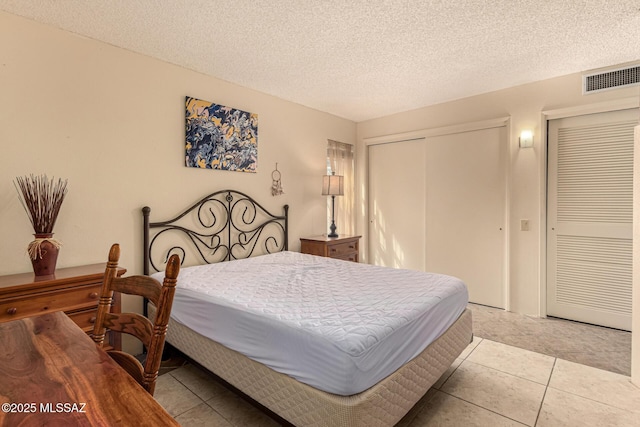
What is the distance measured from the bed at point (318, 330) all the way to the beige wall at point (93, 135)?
27 centimetres

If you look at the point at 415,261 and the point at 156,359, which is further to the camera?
the point at 415,261

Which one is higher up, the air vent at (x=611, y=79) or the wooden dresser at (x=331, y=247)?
the air vent at (x=611, y=79)

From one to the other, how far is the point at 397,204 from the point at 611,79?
8.20ft

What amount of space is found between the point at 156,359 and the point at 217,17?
2.11 metres

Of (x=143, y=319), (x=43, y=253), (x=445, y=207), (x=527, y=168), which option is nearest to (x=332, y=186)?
(x=445, y=207)

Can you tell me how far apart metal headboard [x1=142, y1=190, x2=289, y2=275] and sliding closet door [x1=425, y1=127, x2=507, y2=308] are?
1952 mm

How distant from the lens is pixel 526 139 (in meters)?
3.34

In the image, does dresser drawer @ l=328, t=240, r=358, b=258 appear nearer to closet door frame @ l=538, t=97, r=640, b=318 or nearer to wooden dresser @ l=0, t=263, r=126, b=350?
closet door frame @ l=538, t=97, r=640, b=318

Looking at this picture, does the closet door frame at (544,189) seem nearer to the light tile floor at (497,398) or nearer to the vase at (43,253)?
the light tile floor at (497,398)

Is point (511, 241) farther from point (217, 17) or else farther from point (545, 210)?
point (217, 17)

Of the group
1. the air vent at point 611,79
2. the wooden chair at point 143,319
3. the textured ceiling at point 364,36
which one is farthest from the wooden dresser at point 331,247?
the air vent at point 611,79

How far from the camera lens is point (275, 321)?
1582 millimetres

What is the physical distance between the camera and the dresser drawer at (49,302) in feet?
5.65

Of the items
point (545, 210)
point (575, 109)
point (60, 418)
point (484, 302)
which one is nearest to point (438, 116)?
point (575, 109)
